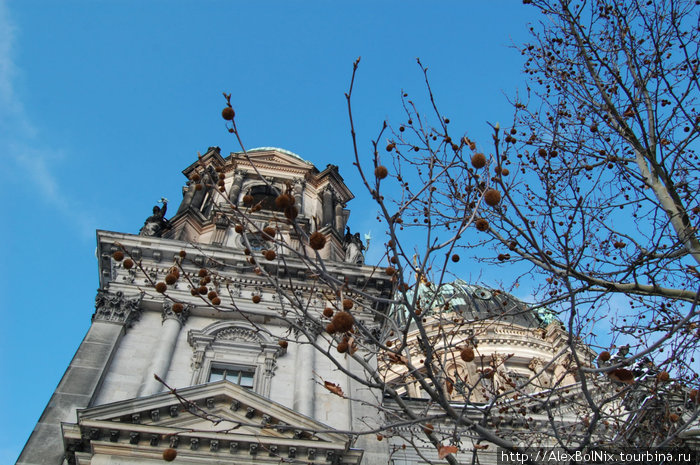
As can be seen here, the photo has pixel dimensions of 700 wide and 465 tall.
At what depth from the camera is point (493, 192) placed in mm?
6352

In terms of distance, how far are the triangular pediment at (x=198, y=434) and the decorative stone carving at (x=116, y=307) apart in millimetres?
4671

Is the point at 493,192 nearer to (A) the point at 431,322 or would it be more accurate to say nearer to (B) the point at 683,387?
(B) the point at 683,387

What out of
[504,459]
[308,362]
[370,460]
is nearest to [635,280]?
[504,459]

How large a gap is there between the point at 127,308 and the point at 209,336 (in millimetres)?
2698

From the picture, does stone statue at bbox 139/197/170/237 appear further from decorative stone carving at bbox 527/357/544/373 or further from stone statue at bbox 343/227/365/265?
decorative stone carving at bbox 527/357/544/373

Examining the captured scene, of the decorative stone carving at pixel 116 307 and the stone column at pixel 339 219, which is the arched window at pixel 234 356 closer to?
the decorative stone carving at pixel 116 307

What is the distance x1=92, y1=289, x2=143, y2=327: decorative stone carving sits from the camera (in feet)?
56.7

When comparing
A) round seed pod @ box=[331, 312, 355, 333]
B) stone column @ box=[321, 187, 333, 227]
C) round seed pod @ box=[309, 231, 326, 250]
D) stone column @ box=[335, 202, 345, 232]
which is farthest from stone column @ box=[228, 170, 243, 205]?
round seed pod @ box=[331, 312, 355, 333]

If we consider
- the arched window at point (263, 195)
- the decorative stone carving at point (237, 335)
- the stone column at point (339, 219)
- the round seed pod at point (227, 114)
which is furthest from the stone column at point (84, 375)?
the arched window at point (263, 195)

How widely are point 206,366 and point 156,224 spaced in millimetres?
8119

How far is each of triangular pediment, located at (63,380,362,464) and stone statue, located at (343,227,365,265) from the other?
31.7 ft

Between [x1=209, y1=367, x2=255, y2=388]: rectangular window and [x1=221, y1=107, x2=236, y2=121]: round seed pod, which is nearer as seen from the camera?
[x1=221, y1=107, x2=236, y2=121]: round seed pod

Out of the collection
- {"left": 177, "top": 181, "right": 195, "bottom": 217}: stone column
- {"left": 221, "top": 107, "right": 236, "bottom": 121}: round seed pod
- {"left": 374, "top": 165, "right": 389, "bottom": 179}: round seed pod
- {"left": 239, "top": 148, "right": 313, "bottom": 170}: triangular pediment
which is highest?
{"left": 239, "top": 148, "right": 313, "bottom": 170}: triangular pediment

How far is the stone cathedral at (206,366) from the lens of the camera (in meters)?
12.6
